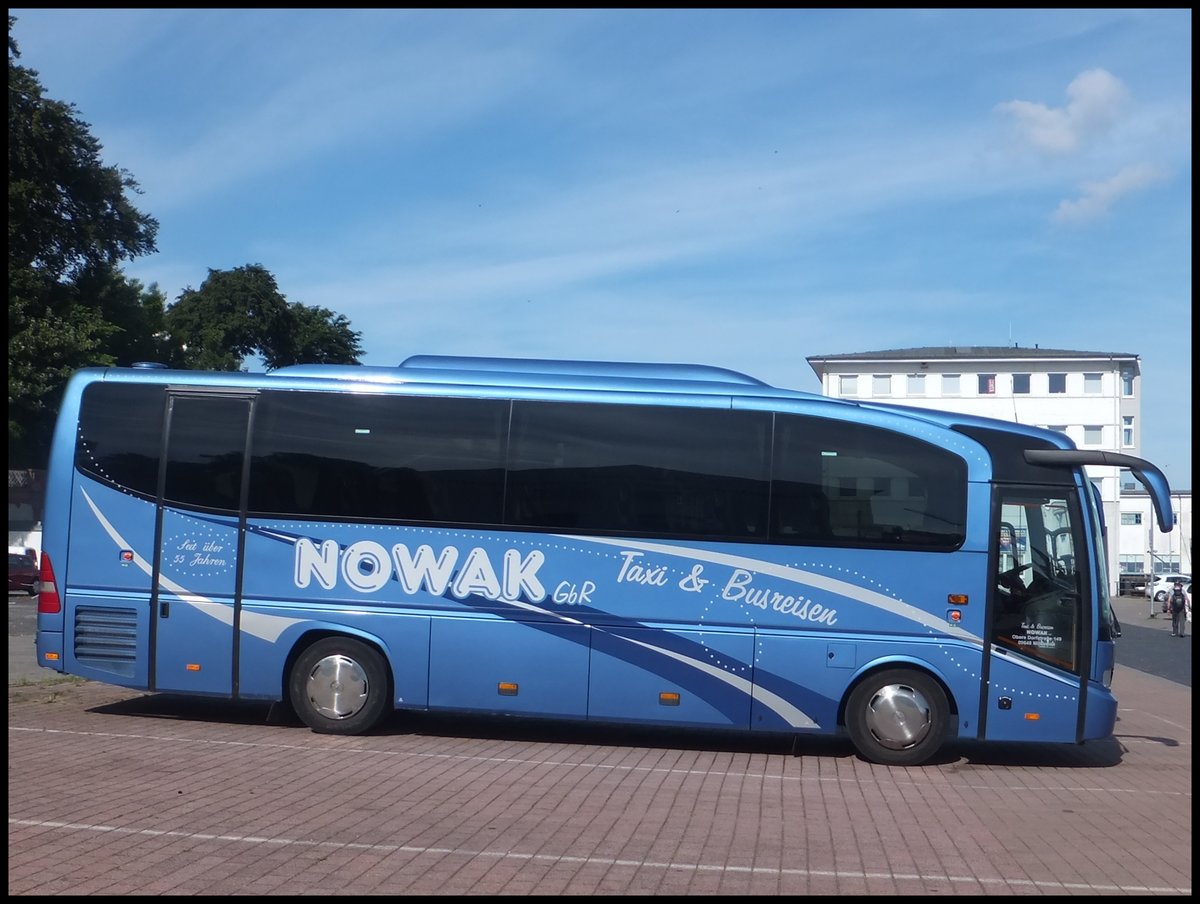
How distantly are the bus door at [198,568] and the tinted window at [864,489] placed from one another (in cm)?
529

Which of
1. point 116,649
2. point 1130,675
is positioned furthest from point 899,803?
point 1130,675

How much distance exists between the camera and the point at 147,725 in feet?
40.8

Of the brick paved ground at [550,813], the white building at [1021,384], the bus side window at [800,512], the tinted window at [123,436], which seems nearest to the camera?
the brick paved ground at [550,813]

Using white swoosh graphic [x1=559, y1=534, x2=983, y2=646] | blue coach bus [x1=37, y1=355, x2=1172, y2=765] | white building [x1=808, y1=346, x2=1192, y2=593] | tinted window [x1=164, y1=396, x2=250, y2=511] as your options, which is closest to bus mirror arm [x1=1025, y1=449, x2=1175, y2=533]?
blue coach bus [x1=37, y1=355, x2=1172, y2=765]

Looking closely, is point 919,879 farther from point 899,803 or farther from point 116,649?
point 116,649

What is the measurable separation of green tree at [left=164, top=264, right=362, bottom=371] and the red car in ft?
82.4

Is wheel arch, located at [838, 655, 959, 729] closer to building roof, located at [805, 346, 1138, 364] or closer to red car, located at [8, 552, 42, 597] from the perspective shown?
red car, located at [8, 552, 42, 597]

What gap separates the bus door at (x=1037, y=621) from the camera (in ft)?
37.8

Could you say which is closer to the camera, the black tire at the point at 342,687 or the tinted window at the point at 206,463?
the black tire at the point at 342,687

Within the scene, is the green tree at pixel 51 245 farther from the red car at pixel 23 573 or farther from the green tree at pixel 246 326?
the green tree at pixel 246 326

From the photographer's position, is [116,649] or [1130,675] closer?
[116,649]

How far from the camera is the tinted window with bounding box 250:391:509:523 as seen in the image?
12.1m

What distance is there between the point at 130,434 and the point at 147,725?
9.48 ft

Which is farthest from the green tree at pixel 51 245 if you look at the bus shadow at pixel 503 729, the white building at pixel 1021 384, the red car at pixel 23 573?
the white building at pixel 1021 384
